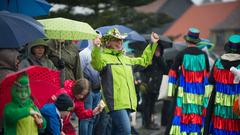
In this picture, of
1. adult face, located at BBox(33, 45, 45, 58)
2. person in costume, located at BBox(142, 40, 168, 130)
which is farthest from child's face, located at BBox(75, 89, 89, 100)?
person in costume, located at BBox(142, 40, 168, 130)

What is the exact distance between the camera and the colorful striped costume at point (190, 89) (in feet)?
27.2

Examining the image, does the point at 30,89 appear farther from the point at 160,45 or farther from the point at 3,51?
the point at 160,45

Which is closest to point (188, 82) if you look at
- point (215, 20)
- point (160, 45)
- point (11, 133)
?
point (160, 45)

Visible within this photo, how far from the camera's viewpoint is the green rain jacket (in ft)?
21.7

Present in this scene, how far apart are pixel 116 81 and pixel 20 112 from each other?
2407 millimetres

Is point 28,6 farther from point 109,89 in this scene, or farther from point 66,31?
point 109,89

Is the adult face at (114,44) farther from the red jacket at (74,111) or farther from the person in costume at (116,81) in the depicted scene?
the red jacket at (74,111)

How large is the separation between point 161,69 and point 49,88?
544cm

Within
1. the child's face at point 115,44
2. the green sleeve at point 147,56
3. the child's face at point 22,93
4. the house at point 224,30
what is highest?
the house at point 224,30

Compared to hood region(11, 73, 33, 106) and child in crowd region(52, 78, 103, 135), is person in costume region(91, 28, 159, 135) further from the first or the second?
hood region(11, 73, 33, 106)

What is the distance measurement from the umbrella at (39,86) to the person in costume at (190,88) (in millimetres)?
3600

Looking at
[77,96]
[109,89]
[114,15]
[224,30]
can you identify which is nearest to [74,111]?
[77,96]

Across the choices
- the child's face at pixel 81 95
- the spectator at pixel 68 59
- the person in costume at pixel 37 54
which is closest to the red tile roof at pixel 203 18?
the spectator at pixel 68 59

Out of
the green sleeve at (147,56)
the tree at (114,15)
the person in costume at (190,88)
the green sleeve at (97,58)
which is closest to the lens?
the green sleeve at (97,58)
